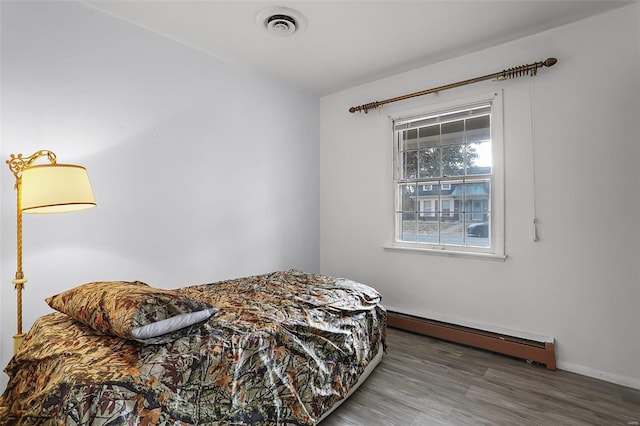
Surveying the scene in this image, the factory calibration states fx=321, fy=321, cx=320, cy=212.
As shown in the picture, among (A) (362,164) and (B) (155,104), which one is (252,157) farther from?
(A) (362,164)

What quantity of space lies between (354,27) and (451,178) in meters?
1.66

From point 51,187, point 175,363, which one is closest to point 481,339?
point 175,363

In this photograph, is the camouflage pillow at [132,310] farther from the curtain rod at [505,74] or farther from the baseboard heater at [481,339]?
the curtain rod at [505,74]

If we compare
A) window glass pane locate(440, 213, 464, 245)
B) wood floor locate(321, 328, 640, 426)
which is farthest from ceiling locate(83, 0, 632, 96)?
wood floor locate(321, 328, 640, 426)

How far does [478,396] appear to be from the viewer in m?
2.14

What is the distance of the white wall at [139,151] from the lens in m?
2.04

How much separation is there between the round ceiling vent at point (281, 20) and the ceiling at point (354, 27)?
0.13 feet

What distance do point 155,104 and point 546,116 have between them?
3.23 metres

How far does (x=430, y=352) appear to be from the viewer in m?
2.81

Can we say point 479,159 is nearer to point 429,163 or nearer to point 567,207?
point 429,163

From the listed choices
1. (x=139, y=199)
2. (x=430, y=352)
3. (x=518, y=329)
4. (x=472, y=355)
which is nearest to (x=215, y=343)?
(x=139, y=199)

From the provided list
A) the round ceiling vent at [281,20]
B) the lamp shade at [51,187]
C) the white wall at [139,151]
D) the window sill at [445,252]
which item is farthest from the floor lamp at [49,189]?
the window sill at [445,252]

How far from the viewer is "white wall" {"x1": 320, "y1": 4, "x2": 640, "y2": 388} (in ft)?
7.67

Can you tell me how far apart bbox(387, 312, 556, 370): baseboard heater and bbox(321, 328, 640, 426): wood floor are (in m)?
0.07
